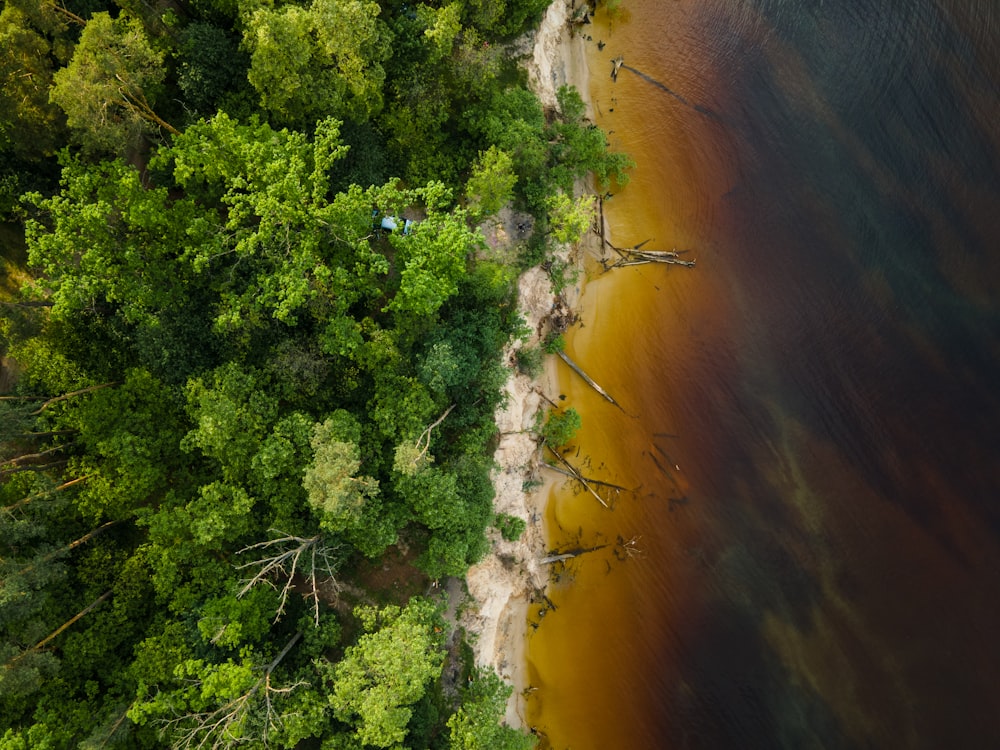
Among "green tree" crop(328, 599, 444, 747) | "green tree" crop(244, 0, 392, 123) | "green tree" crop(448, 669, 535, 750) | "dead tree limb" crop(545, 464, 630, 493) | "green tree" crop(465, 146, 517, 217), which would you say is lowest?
"green tree" crop(448, 669, 535, 750)

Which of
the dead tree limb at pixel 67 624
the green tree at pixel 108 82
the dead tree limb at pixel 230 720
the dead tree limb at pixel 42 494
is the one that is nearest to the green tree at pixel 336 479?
the dead tree limb at pixel 230 720

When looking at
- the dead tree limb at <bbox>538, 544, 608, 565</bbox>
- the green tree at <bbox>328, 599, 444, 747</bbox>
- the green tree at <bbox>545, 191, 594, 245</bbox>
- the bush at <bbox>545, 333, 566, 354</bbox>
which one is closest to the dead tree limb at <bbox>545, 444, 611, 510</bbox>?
the dead tree limb at <bbox>538, 544, 608, 565</bbox>

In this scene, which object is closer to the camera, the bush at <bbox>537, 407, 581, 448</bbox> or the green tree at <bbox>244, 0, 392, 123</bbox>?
the green tree at <bbox>244, 0, 392, 123</bbox>

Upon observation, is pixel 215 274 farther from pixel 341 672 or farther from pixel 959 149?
pixel 959 149

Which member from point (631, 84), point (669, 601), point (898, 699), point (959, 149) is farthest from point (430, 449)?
point (959, 149)

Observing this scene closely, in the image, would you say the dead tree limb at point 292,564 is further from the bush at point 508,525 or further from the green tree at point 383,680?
the bush at point 508,525

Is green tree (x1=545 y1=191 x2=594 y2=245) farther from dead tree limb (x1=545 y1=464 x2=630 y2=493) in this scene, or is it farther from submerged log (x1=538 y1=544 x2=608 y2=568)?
submerged log (x1=538 y1=544 x2=608 y2=568)

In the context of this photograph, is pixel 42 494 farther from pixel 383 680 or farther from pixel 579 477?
pixel 579 477
